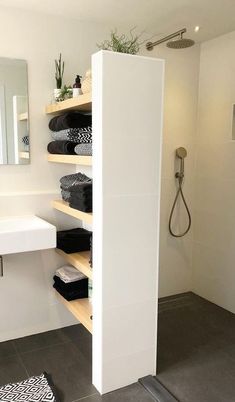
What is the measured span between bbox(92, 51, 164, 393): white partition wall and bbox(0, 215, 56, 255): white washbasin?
16.3 inches

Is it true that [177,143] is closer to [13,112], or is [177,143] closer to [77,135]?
[77,135]

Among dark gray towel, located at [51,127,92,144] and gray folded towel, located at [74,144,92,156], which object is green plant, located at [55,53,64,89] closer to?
dark gray towel, located at [51,127,92,144]

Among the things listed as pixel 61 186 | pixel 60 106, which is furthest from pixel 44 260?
pixel 60 106

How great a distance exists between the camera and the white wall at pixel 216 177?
3.02 metres

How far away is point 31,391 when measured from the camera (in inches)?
80.8

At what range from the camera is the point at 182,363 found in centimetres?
237

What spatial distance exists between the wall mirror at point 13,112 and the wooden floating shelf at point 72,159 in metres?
0.21

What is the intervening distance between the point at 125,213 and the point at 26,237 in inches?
26.5

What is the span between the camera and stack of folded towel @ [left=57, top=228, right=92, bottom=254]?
253cm

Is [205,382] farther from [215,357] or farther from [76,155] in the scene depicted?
[76,155]

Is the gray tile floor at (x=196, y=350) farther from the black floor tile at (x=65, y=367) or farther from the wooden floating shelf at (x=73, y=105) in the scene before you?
the wooden floating shelf at (x=73, y=105)

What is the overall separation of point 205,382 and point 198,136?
7.03ft

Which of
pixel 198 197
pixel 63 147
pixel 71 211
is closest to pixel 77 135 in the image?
pixel 63 147

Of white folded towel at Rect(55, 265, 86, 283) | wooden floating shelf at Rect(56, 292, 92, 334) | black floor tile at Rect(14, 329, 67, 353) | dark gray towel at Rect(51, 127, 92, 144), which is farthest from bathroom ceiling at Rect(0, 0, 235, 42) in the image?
black floor tile at Rect(14, 329, 67, 353)
